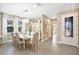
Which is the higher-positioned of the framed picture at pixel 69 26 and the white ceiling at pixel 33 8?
the white ceiling at pixel 33 8

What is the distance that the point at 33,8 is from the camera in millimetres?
2383

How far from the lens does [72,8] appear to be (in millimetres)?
2344

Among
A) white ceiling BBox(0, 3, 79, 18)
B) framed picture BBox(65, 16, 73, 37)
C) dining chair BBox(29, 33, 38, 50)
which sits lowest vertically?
dining chair BBox(29, 33, 38, 50)

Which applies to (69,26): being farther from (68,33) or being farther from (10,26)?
(10,26)

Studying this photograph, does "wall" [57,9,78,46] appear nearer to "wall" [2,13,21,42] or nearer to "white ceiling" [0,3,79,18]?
"white ceiling" [0,3,79,18]

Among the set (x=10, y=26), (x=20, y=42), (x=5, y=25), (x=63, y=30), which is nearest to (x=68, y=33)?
(x=63, y=30)

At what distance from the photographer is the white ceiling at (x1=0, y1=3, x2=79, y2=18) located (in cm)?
235

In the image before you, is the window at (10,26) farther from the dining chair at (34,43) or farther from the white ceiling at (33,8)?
the dining chair at (34,43)

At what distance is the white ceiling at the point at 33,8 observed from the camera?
7.72 ft

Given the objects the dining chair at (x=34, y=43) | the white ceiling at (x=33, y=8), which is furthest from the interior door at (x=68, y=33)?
the dining chair at (x=34, y=43)

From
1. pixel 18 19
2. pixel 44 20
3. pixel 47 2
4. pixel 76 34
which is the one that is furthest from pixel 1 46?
pixel 76 34

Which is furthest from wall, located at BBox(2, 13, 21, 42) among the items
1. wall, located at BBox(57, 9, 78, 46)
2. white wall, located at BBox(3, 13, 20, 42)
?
wall, located at BBox(57, 9, 78, 46)

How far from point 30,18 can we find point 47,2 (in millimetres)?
469

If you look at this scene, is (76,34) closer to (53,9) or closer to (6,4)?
(53,9)
